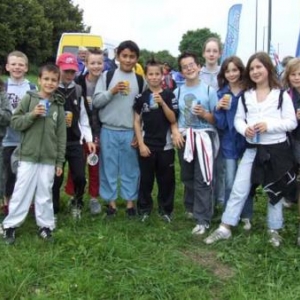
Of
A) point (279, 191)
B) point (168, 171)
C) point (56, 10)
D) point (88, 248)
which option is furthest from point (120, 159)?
point (56, 10)

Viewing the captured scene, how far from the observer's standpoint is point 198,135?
183 inches

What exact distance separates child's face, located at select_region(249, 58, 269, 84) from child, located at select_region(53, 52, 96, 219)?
5.69 feet

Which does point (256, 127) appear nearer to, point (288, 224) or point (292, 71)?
point (292, 71)

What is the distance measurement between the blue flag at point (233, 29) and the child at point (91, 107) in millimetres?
8787

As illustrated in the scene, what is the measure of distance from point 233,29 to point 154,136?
11.0 m

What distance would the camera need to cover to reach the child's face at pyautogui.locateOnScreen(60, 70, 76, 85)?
15.4ft

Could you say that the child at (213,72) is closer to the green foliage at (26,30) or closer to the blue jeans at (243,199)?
the blue jeans at (243,199)

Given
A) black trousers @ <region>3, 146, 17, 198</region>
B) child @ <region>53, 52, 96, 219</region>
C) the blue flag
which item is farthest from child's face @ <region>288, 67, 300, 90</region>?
the blue flag

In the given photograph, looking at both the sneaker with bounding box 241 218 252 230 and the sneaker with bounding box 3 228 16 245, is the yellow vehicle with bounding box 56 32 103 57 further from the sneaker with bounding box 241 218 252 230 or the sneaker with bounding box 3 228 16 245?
the sneaker with bounding box 3 228 16 245

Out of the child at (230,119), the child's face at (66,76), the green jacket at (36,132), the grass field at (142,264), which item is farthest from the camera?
the child's face at (66,76)

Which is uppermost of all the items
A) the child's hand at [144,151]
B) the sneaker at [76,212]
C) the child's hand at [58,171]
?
the child's hand at [144,151]

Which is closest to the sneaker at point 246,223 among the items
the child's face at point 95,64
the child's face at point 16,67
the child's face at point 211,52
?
the child's face at point 211,52

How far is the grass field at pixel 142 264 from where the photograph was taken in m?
3.31

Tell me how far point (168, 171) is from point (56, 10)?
179 feet
